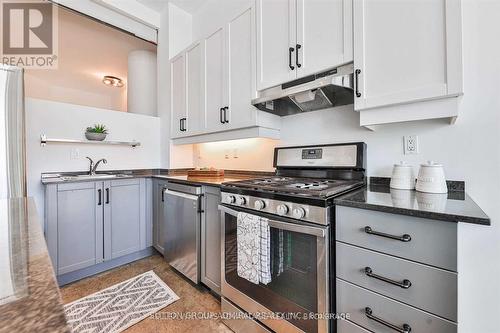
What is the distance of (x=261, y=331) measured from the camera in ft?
4.57

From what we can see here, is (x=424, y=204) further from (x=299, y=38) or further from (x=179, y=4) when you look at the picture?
(x=179, y=4)

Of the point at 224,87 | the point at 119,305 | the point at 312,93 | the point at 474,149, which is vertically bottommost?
the point at 119,305

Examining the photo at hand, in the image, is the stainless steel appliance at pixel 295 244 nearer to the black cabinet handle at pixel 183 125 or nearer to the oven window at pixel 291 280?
the oven window at pixel 291 280

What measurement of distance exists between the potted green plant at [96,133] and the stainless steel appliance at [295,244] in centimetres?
177

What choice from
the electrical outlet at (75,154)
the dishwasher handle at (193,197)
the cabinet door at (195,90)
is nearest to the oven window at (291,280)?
the dishwasher handle at (193,197)

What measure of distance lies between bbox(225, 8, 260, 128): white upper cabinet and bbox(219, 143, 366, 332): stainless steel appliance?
2.28 ft

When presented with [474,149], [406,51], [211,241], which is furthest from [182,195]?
[474,149]

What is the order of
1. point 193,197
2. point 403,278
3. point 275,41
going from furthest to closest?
1. point 193,197
2. point 275,41
3. point 403,278

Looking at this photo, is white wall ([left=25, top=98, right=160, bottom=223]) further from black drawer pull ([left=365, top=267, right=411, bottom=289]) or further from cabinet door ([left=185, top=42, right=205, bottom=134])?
black drawer pull ([left=365, top=267, right=411, bottom=289])

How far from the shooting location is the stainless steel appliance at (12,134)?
5.82 feet

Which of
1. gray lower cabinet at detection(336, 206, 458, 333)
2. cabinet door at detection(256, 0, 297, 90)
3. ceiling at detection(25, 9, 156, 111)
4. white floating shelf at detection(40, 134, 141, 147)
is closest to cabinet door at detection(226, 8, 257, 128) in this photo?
cabinet door at detection(256, 0, 297, 90)

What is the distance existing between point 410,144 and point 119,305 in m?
2.39

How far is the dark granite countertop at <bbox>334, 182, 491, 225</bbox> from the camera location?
32.0 inches

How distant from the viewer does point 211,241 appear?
182 cm
